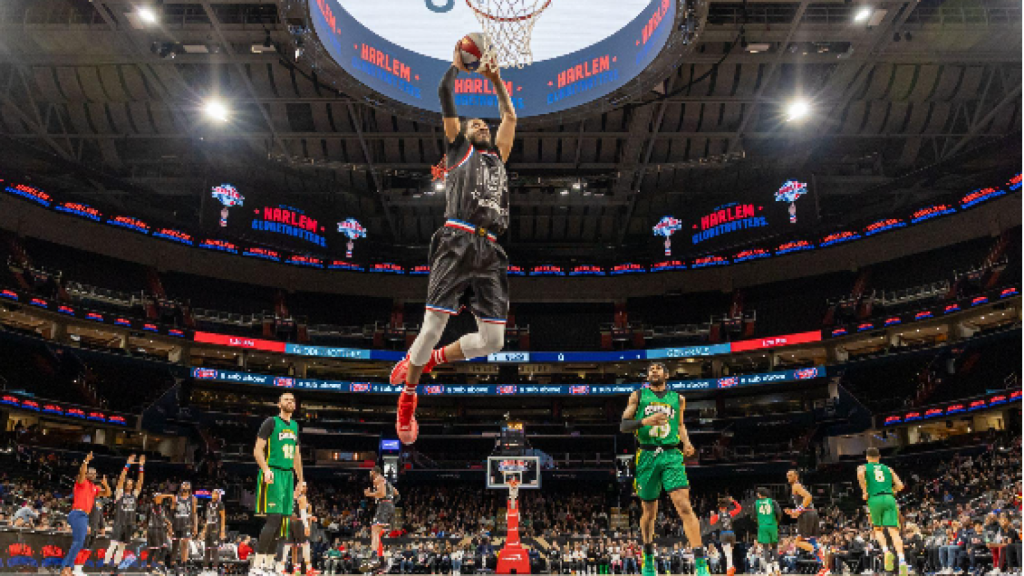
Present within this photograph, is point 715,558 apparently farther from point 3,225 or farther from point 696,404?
point 3,225

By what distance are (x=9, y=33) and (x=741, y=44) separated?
21.6 metres

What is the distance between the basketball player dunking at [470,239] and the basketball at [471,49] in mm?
43

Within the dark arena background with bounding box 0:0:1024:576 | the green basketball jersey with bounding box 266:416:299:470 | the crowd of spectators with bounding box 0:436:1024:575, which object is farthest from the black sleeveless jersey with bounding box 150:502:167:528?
the green basketball jersey with bounding box 266:416:299:470

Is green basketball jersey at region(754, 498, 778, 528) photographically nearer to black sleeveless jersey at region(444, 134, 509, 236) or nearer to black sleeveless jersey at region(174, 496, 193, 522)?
black sleeveless jersey at region(444, 134, 509, 236)

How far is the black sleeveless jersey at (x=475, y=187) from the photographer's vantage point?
6.27 meters

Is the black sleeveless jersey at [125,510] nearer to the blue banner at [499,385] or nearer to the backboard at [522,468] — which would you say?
the backboard at [522,468]

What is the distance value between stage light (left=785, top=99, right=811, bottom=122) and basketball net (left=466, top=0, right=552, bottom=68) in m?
17.6

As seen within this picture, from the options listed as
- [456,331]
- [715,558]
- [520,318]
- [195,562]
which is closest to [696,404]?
[520,318]

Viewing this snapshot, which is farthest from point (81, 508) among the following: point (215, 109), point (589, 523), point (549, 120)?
point (589, 523)

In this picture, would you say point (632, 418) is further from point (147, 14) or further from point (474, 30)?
point (147, 14)

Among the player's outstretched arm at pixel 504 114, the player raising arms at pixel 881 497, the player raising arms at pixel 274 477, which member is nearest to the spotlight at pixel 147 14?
the player raising arms at pixel 274 477

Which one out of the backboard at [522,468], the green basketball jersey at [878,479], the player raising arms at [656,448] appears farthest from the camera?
the backboard at [522,468]

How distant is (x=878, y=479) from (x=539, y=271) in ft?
95.6

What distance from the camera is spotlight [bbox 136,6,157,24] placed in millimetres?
20969
